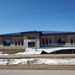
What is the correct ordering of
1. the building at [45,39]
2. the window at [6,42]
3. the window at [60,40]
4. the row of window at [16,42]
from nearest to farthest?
the building at [45,39]
the window at [60,40]
the row of window at [16,42]
the window at [6,42]

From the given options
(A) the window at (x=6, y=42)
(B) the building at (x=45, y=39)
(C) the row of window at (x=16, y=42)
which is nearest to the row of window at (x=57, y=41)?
(B) the building at (x=45, y=39)

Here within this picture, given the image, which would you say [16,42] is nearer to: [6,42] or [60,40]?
[6,42]

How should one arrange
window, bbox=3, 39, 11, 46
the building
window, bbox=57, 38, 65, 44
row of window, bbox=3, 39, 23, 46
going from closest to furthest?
the building → window, bbox=57, 38, 65, 44 → row of window, bbox=3, 39, 23, 46 → window, bbox=3, 39, 11, 46

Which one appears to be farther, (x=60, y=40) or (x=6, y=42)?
(x=6, y=42)

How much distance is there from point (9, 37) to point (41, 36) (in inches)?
522

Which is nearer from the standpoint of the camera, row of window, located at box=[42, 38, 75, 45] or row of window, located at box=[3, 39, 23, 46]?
row of window, located at box=[42, 38, 75, 45]

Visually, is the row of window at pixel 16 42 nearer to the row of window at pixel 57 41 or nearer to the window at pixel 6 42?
the window at pixel 6 42

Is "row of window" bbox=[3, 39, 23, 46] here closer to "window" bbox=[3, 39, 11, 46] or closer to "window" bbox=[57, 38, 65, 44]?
"window" bbox=[3, 39, 11, 46]

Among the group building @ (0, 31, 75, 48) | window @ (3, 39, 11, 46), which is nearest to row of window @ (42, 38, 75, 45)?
building @ (0, 31, 75, 48)

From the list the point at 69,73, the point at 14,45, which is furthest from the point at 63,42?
the point at 69,73

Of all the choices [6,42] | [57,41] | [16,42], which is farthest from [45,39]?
[6,42]

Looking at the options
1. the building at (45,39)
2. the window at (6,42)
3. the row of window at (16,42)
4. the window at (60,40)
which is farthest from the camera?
the window at (6,42)

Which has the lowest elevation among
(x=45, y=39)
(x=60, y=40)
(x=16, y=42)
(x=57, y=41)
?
(x=16, y=42)

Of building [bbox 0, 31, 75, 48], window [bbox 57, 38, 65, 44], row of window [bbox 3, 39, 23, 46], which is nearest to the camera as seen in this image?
building [bbox 0, 31, 75, 48]
